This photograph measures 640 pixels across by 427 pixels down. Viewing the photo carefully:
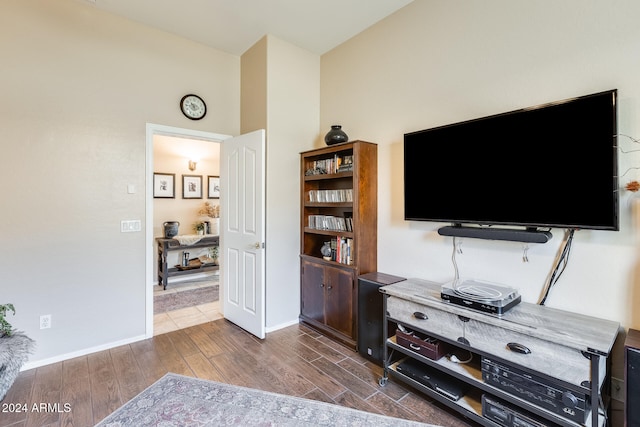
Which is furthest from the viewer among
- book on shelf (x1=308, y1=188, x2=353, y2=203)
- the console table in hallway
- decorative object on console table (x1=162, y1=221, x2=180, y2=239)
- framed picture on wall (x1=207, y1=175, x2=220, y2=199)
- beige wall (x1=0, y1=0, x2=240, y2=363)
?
framed picture on wall (x1=207, y1=175, x2=220, y2=199)

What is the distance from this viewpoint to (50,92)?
2521 millimetres

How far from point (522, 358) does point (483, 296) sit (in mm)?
351

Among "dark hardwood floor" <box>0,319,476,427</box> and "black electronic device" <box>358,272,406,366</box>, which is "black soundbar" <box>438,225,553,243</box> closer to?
"black electronic device" <box>358,272,406,366</box>

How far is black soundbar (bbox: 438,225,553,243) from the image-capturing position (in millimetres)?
1792

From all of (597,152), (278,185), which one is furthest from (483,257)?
(278,185)

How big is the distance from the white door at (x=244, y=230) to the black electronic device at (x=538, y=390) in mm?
2048

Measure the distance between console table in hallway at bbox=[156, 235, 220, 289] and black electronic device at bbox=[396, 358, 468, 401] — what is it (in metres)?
3.97

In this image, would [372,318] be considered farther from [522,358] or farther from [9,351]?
[9,351]

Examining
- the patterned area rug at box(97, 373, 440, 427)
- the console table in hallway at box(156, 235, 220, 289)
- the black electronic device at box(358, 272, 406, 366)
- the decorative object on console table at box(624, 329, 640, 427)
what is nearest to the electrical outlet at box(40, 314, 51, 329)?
the patterned area rug at box(97, 373, 440, 427)

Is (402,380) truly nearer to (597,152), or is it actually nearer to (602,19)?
(597,152)


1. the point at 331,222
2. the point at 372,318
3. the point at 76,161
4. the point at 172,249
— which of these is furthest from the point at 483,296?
the point at 172,249

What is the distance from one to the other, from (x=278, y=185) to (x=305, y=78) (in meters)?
1.32

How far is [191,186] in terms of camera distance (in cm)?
555

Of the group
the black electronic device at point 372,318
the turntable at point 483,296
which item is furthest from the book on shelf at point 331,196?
the turntable at point 483,296
